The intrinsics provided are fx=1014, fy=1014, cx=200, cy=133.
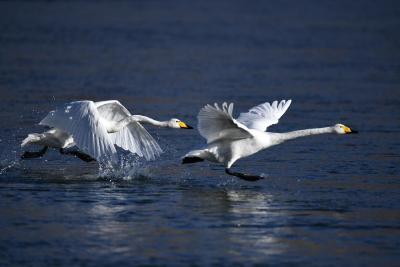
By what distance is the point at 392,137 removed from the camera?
17469 mm

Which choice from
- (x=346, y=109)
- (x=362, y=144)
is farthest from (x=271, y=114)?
(x=346, y=109)

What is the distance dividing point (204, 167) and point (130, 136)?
1.32 m

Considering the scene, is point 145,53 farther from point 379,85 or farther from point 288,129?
point 288,129

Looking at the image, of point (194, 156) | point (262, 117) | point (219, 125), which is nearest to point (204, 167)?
point (262, 117)

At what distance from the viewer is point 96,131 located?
1361 cm

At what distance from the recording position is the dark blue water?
10.2 meters

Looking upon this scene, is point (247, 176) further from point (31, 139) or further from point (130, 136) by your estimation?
point (31, 139)

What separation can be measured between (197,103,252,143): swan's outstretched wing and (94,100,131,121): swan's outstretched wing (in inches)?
85.1

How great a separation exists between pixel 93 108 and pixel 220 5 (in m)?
53.9

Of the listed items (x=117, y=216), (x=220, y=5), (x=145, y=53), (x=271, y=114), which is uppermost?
(x=220, y=5)

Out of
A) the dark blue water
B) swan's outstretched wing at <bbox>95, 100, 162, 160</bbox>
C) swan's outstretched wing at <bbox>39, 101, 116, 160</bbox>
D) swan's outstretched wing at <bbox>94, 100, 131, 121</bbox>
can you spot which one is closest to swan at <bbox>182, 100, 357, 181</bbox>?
the dark blue water

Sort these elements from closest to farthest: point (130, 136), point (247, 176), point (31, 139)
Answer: point (247, 176), point (31, 139), point (130, 136)

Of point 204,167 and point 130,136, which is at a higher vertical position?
point 130,136

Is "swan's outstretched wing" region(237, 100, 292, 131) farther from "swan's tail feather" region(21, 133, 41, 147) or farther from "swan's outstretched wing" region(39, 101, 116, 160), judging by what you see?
"swan's tail feather" region(21, 133, 41, 147)
